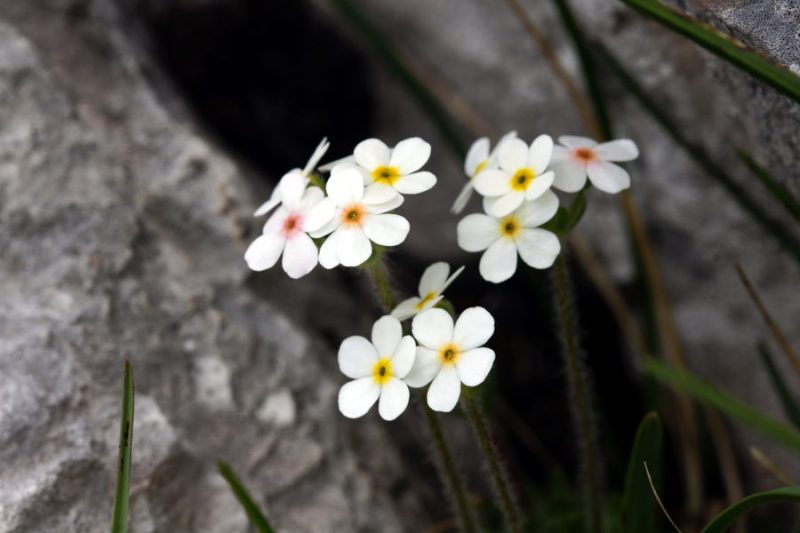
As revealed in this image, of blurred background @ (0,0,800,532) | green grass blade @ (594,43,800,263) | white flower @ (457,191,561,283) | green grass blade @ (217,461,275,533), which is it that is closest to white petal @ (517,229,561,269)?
white flower @ (457,191,561,283)

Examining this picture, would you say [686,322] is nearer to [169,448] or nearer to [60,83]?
[169,448]

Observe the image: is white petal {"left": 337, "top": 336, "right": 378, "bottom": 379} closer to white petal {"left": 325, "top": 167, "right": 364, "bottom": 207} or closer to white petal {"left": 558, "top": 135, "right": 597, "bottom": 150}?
white petal {"left": 325, "top": 167, "right": 364, "bottom": 207}

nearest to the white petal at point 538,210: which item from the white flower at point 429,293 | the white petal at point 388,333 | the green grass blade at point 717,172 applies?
the white flower at point 429,293

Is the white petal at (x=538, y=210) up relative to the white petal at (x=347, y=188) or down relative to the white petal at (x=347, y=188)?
down

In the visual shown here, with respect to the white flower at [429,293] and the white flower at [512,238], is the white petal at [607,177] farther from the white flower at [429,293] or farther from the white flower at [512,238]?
the white flower at [429,293]

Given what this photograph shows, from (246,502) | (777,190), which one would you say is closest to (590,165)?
(777,190)

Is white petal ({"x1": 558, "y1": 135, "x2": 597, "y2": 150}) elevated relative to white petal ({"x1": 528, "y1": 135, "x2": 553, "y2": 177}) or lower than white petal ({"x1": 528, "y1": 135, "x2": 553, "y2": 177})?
lower

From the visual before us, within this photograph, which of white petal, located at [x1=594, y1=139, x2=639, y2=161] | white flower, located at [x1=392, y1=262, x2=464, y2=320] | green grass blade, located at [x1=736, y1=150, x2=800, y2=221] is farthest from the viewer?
green grass blade, located at [x1=736, y1=150, x2=800, y2=221]
